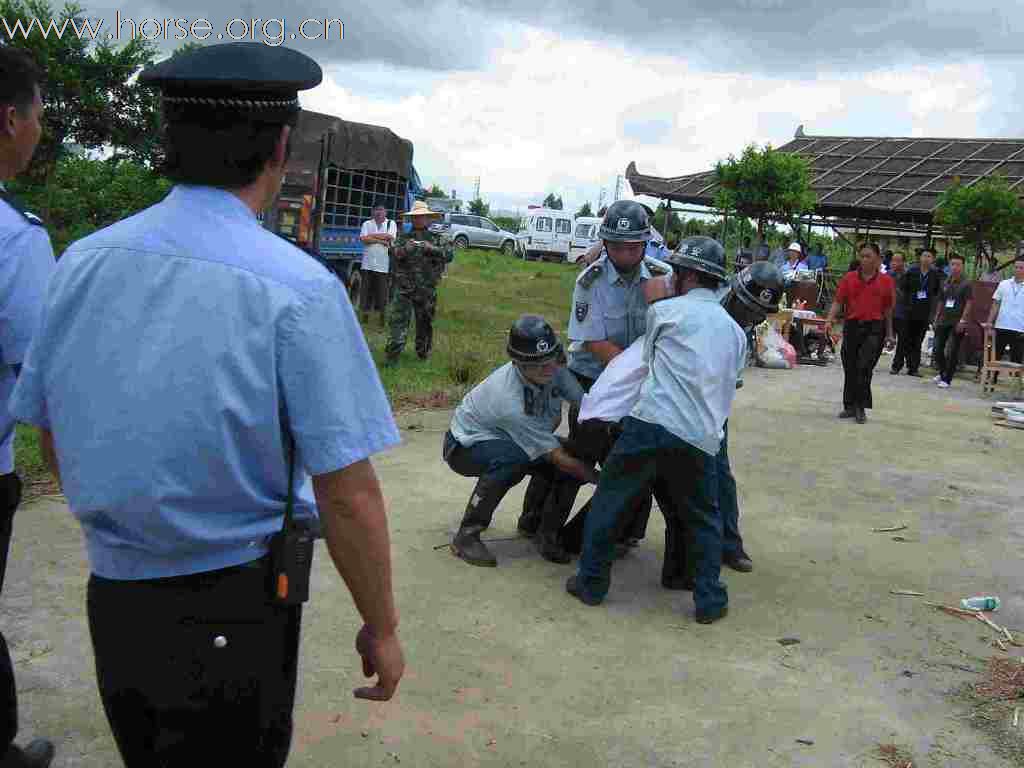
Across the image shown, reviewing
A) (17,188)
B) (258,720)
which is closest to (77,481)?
(258,720)

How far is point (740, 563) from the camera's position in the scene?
5461mm

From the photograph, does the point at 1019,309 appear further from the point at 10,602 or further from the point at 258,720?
the point at 258,720

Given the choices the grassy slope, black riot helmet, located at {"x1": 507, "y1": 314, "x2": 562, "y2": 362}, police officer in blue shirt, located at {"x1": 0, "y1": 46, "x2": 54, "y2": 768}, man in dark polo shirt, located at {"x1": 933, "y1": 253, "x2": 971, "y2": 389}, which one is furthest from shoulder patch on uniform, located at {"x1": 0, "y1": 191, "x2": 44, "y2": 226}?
man in dark polo shirt, located at {"x1": 933, "y1": 253, "x2": 971, "y2": 389}

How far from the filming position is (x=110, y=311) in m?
1.71

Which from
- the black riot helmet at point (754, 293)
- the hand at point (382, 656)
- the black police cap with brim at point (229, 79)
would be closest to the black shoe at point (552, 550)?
the black riot helmet at point (754, 293)

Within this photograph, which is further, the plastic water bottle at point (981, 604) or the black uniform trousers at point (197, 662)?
the plastic water bottle at point (981, 604)

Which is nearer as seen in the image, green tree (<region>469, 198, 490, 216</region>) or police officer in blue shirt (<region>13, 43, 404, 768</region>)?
police officer in blue shirt (<region>13, 43, 404, 768</region>)

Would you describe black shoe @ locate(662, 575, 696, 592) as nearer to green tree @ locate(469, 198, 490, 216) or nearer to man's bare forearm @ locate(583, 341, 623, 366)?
man's bare forearm @ locate(583, 341, 623, 366)

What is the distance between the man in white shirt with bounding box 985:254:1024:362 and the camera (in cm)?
1330

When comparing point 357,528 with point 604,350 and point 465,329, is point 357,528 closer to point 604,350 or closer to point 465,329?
point 604,350

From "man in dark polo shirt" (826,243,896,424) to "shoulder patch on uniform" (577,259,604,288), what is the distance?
5.80 metres

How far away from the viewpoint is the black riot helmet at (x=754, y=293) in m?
5.11

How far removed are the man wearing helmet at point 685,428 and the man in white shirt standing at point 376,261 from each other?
9.41 m

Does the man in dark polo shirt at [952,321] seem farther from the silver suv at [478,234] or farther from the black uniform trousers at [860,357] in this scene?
the silver suv at [478,234]
